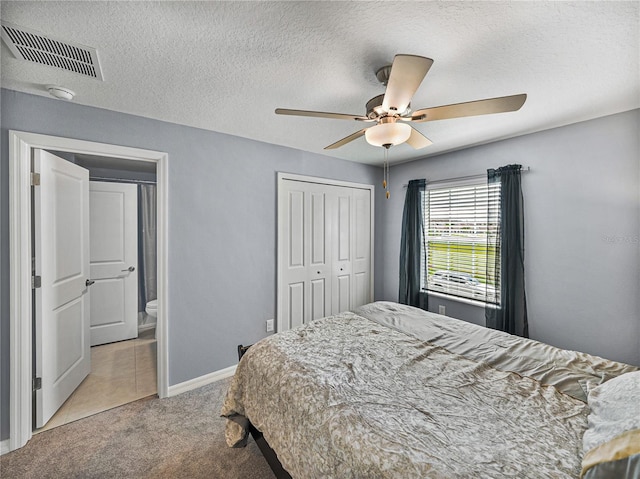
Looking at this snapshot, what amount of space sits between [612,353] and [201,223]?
3592mm

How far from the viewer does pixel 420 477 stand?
90 cm

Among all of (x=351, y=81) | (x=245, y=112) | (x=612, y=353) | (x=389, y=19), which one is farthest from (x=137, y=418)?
(x=612, y=353)

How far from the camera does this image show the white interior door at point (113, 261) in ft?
11.8

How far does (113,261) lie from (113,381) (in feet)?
5.41

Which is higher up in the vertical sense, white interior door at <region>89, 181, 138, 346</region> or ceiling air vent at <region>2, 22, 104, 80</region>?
ceiling air vent at <region>2, 22, 104, 80</region>

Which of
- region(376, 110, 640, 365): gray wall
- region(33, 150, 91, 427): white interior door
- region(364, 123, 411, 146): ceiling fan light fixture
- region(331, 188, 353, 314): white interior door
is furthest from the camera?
region(331, 188, 353, 314): white interior door

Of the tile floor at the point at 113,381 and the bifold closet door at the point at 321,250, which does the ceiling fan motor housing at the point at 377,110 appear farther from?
the tile floor at the point at 113,381

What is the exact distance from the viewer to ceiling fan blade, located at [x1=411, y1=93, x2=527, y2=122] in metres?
1.37

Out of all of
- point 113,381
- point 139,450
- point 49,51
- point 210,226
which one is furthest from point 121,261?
point 49,51

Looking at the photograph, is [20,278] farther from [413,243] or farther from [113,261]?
[413,243]

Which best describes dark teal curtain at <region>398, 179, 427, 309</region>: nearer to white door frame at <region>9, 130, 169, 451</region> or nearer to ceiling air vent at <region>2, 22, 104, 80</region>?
ceiling air vent at <region>2, 22, 104, 80</region>

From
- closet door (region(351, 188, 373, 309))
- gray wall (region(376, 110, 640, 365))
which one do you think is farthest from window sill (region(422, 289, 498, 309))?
closet door (region(351, 188, 373, 309))

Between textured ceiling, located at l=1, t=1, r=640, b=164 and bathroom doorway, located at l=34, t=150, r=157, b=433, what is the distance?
1737 millimetres

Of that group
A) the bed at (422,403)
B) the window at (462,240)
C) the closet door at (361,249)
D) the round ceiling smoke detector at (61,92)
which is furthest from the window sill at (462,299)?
the round ceiling smoke detector at (61,92)
